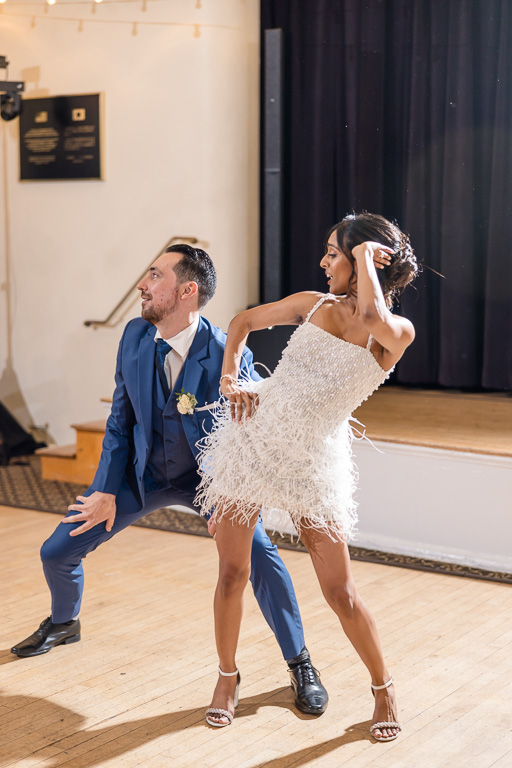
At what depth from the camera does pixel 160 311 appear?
2.85 metres

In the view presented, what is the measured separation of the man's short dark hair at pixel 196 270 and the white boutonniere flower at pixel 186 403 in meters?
0.31

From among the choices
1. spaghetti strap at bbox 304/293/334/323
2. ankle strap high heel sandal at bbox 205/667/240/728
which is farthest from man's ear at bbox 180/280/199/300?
ankle strap high heel sandal at bbox 205/667/240/728

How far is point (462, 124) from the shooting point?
5.50 metres

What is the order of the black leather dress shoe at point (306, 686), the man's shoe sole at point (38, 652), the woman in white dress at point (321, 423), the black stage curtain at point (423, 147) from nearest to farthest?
the woman in white dress at point (321, 423)
the black leather dress shoe at point (306, 686)
the man's shoe sole at point (38, 652)
the black stage curtain at point (423, 147)

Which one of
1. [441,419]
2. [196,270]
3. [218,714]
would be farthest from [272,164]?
[218,714]

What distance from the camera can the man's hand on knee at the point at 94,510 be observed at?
9.35ft

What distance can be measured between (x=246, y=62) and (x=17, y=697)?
14.4ft

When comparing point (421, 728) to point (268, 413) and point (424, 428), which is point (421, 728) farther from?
point (424, 428)

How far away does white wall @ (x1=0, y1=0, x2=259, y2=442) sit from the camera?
5855 mm

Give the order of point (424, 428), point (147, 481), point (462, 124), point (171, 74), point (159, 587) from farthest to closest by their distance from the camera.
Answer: point (171, 74), point (462, 124), point (424, 428), point (159, 587), point (147, 481)

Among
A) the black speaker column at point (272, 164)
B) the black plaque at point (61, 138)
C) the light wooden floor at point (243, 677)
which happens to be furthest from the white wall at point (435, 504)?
the black plaque at point (61, 138)

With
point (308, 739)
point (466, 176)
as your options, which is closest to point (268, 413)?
point (308, 739)

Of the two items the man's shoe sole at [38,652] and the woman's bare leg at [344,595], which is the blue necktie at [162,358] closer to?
the woman's bare leg at [344,595]

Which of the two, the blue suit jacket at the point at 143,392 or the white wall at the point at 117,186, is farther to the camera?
the white wall at the point at 117,186
